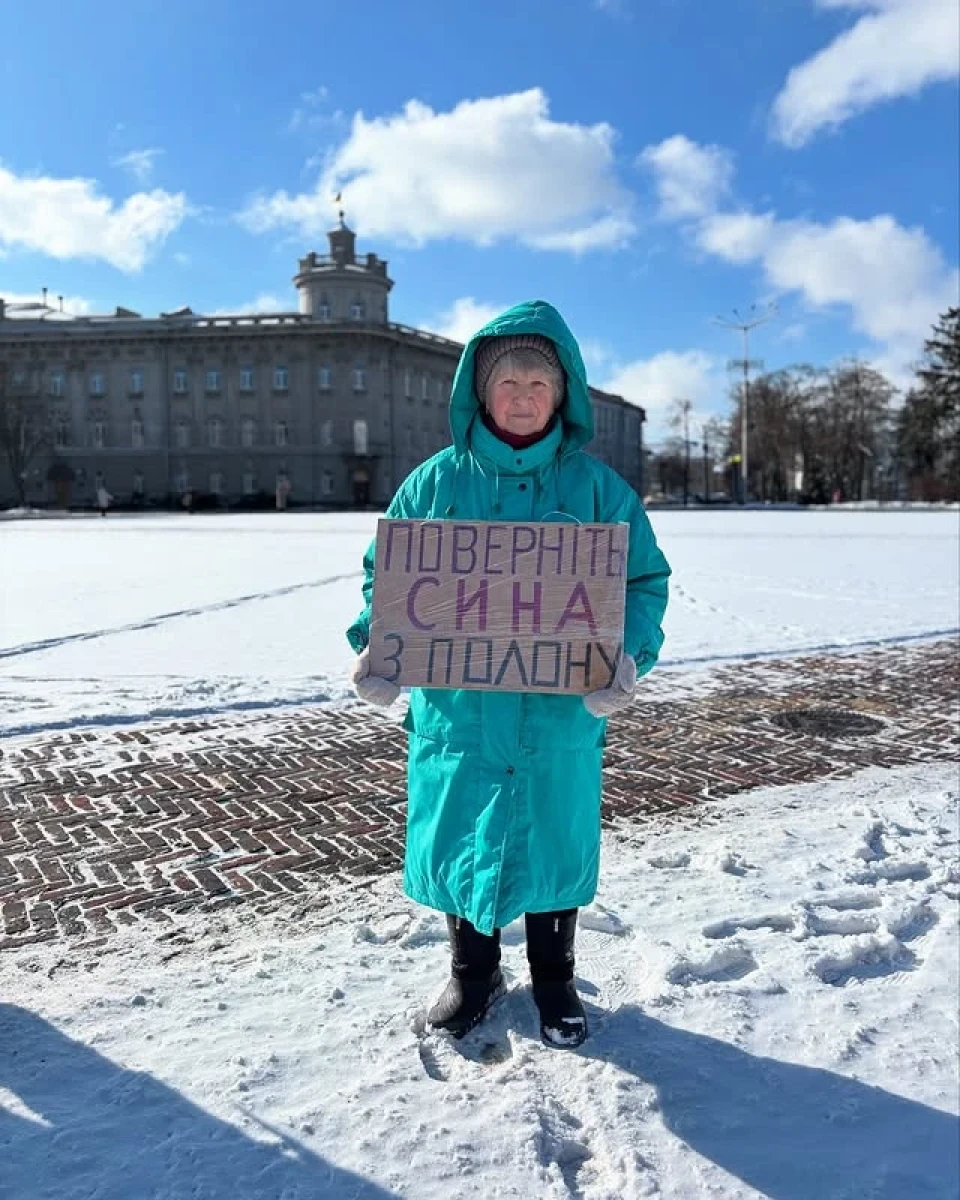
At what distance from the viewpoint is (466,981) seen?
2.70m

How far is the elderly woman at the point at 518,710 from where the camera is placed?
96.0 inches

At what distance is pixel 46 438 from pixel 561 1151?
239 feet

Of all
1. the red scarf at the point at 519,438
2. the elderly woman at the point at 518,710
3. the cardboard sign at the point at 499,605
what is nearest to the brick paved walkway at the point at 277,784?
the elderly woman at the point at 518,710

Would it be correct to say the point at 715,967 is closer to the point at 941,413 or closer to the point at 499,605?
the point at 499,605

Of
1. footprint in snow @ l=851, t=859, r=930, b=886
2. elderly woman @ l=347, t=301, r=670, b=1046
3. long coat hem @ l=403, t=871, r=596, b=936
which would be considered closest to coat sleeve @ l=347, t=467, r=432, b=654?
elderly woman @ l=347, t=301, r=670, b=1046

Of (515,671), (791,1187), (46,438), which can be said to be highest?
(46,438)

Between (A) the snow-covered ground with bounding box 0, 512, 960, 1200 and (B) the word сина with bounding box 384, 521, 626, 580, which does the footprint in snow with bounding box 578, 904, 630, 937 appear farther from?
(B) the word сина with bounding box 384, 521, 626, 580

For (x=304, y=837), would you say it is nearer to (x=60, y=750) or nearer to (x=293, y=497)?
(x=60, y=750)

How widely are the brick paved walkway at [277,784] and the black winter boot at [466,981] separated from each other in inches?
44.1

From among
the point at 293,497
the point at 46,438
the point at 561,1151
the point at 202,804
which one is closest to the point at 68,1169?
the point at 561,1151

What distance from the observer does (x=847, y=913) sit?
11.2 feet

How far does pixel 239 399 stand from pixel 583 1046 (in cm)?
6819

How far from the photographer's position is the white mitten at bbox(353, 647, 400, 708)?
7.80ft

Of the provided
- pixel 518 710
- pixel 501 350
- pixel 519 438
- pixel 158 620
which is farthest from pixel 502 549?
pixel 158 620
